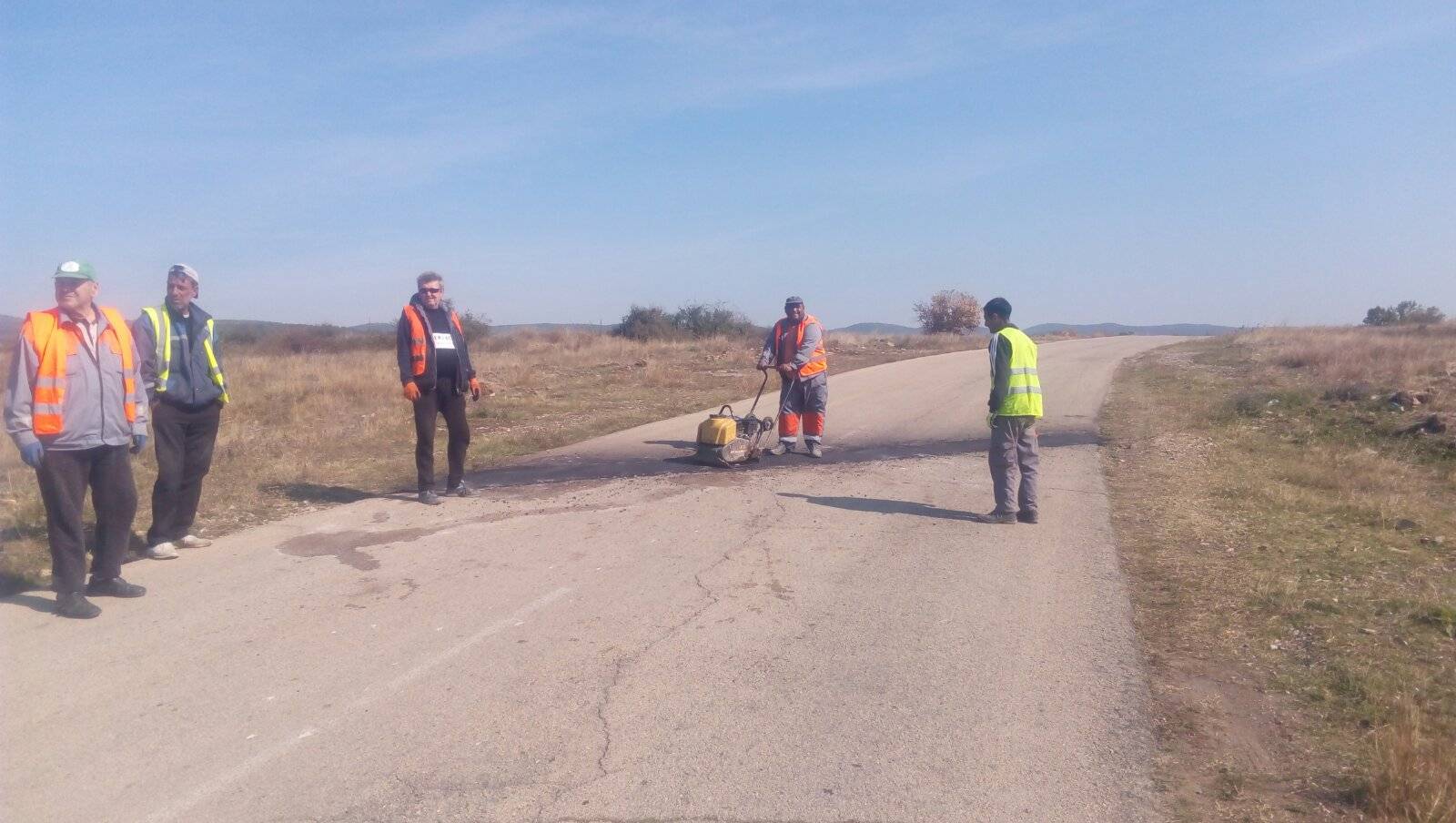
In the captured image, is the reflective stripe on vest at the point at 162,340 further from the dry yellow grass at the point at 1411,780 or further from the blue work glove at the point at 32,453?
the dry yellow grass at the point at 1411,780

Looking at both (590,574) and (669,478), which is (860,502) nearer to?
(669,478)

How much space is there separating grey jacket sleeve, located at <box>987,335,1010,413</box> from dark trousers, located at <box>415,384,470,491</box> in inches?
186

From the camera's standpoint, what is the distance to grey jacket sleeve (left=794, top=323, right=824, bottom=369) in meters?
11.6

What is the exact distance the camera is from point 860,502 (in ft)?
30.2

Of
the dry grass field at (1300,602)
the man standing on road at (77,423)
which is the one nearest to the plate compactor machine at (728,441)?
the dry grass field at (1300,602)

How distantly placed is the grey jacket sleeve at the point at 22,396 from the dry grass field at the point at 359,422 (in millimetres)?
1319

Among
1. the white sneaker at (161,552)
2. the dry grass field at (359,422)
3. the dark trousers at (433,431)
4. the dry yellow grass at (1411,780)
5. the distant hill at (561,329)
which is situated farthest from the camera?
the distant hill at (561,329)

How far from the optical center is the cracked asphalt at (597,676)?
3906mm

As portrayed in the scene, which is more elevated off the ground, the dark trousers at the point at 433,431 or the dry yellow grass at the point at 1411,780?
the dark trousers at the point at 433,431

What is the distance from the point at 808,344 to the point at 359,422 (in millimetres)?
7370

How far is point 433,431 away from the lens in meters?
9.16

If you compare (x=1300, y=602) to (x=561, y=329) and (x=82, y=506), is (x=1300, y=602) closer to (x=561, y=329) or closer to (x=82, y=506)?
(x=82, y=506)

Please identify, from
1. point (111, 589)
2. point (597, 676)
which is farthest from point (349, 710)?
point (111, 589)

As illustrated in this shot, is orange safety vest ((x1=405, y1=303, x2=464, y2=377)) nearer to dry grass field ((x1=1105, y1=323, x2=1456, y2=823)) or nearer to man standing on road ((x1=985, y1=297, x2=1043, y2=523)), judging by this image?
man standing on road ((x1=985, y1=297, x2=1043, y2=523))
